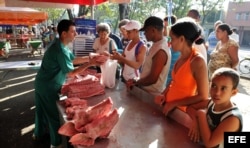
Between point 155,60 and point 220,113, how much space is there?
0.92 m

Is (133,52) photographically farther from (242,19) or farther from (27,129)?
(242,19)

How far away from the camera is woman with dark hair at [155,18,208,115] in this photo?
1.52 metres

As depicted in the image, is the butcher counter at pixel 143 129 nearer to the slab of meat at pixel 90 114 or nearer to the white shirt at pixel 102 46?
the slab of meat at pixel 90 114

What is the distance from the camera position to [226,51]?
11.6 feet

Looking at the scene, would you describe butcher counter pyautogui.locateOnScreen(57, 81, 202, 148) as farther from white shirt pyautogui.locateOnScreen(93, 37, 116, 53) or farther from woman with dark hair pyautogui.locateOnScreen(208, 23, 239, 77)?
woman with dark hair pyautogui.locateOnScreen(208, 23, 239, 77)

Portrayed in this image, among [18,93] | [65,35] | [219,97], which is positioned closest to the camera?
[219,97]

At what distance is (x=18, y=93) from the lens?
582 cm

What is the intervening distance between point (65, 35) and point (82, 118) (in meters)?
1.22

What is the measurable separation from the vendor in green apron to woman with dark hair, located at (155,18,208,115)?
1.22 metres

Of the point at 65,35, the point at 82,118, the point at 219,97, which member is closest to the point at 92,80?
the point at 65,35

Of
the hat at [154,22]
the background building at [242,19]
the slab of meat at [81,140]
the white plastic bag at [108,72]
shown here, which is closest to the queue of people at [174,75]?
the hat at [154,22]

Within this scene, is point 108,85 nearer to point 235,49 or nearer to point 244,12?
point 235,49

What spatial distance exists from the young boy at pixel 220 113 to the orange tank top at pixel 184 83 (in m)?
0.32

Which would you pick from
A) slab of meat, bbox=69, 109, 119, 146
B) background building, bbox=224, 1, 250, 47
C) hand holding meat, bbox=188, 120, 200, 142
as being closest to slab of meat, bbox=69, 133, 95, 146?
slab of meat, bbox=69, 109, 119, 146
